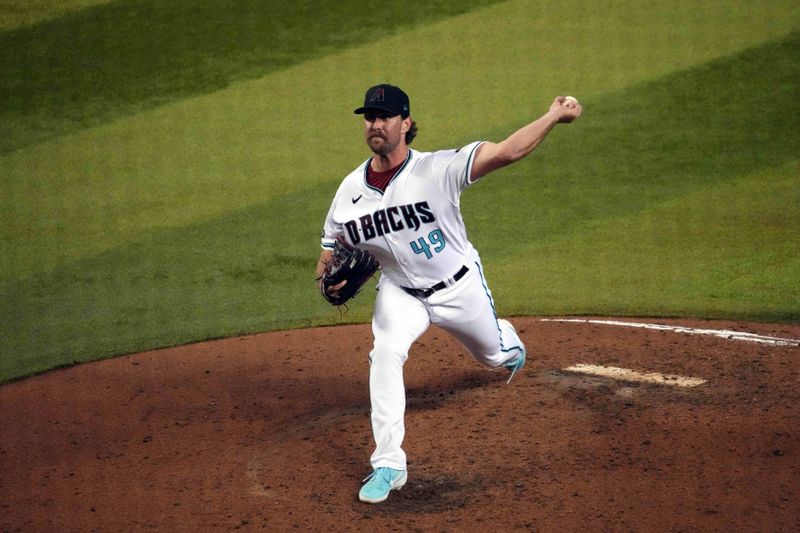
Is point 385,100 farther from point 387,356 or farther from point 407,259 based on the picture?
point 387,356

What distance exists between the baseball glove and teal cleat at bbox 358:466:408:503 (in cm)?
90

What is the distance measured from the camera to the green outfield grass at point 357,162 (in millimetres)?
7566

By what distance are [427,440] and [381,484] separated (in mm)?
648

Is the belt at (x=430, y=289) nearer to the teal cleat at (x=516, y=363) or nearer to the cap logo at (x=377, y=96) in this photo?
the teal cleat at (x=516, y=363)

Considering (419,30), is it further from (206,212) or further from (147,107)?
(206,212)

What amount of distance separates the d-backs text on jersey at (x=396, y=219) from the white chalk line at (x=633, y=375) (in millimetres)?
1535

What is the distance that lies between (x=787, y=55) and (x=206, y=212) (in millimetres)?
6120

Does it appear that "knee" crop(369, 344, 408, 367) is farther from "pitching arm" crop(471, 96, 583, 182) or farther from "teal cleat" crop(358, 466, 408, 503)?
"pitching arm" crop(471, 96, 583, 182)

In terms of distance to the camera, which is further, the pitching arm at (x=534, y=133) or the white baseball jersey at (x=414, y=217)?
the white baseball jersey at (x=414, y=217)

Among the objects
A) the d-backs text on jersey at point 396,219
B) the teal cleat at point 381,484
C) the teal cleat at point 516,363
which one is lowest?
the teal cleat at point 381,484

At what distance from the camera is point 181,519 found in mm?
4535

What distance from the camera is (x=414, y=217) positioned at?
4977 millimetres

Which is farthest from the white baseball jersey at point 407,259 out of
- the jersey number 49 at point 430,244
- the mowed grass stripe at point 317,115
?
the mowed grass stripe at point 317,115

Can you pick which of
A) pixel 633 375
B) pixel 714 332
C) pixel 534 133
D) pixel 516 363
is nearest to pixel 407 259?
pixel 534 133
